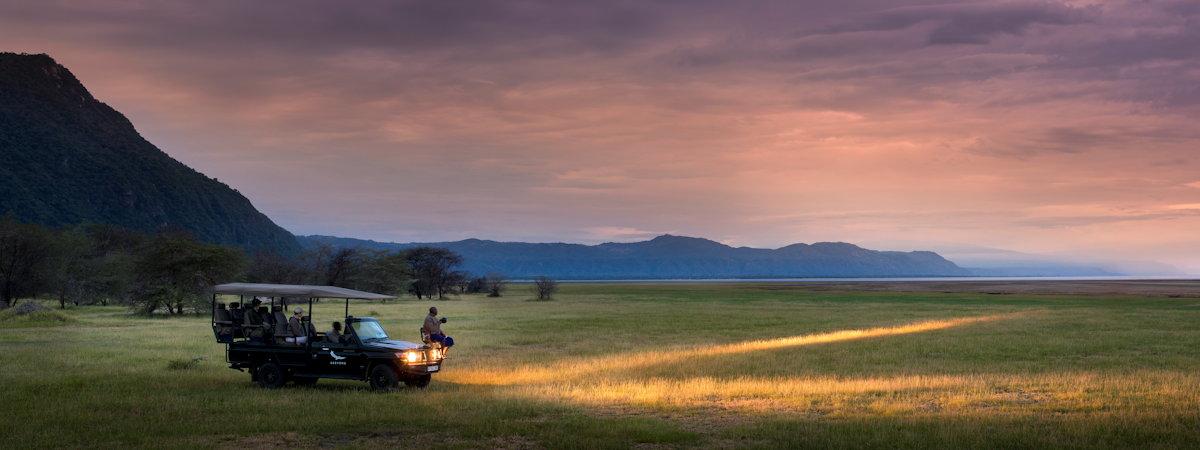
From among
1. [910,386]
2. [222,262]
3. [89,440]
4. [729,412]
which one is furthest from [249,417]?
[222,262]

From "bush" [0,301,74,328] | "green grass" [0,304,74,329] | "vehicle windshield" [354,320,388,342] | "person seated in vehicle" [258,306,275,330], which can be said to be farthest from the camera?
"bush" [0,301,74,328]

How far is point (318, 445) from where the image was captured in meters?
16.0

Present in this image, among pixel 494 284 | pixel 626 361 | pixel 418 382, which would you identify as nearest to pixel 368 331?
pixel 418 382

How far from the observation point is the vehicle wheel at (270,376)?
24844mm

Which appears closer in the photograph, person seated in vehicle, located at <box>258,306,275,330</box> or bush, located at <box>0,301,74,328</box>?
person seated in vehicle, located at <box>258,306,275,330</box>

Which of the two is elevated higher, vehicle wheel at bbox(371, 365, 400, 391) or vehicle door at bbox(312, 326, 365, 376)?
vehicle door at bbox(312, 326, 365, 376)

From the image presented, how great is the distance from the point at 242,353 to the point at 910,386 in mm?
18378

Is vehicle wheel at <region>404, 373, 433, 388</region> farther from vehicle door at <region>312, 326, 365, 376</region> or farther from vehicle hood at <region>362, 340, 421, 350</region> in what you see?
vehicle door at <region>312, 326, 365, 376</region>

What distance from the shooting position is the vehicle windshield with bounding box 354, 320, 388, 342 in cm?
2456

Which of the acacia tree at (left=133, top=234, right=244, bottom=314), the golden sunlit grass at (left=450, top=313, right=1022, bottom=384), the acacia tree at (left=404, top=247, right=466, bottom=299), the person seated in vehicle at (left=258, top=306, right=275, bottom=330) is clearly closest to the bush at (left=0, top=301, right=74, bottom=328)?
→ the acacia tree at (left=133, top=234, right=244, bottom=314)

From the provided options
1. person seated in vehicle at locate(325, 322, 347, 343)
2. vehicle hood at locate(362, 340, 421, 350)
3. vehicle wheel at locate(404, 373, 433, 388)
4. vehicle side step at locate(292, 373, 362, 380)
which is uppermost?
person seated in vehicle at locate(325, 322, 347, 343)

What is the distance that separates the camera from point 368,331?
981 inches

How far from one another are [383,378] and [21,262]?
275 feet

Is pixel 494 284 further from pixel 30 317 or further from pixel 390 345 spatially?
pixel 390 345
